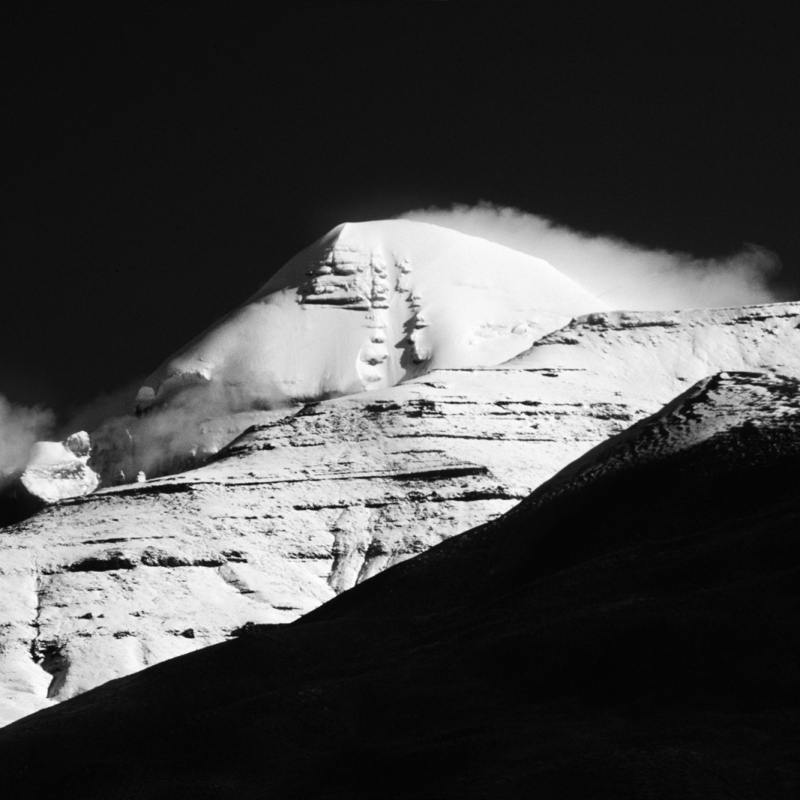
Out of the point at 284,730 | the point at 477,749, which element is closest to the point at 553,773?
the point at 477,749

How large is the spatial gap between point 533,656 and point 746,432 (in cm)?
2684

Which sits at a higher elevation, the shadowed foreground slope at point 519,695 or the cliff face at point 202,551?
the cliff face at point 202,551

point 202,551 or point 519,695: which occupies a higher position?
point 202,551

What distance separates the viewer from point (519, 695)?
160 feet

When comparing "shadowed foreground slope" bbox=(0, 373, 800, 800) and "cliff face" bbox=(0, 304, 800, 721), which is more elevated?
"cliff face" bbox=(0, 304, 800, 721)

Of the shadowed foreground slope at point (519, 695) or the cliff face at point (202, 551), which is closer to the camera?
the shadowed foreground slope at point (519, 695)

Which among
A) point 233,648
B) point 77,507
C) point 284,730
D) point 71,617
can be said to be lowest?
point 284,730

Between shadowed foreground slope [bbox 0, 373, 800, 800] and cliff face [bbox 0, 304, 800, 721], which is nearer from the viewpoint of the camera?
shadowed foreground slope [bbox 0, 373, 800, 800]

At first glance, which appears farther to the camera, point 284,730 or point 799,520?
point 799,520

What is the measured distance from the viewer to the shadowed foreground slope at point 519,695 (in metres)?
39.4

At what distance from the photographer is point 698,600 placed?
50.8 meters

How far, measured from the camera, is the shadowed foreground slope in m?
39.4

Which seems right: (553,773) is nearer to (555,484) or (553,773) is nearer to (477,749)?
(477,749)

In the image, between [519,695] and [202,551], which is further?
[202,551]
